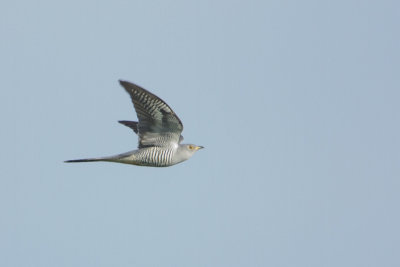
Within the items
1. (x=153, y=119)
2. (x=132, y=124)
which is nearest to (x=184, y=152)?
(x=153, y=119)

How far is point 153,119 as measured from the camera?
13.8 m

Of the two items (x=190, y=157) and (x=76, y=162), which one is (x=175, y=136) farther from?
(x=76, y=162)

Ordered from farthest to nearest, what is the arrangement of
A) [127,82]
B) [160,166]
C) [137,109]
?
[160,166], [137,109], [127,82]

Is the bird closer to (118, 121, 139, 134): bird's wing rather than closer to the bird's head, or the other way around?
the bird's head

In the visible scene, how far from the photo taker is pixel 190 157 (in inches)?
577

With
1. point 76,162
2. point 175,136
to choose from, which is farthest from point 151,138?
point 76,162

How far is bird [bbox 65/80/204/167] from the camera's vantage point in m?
13.4

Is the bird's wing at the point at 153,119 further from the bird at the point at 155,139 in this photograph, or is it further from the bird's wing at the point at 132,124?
the bird's wing at the point at 132,124

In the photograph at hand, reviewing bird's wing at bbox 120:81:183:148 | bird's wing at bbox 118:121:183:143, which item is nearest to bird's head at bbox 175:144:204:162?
bird's wing at bbox 120:81:183:148

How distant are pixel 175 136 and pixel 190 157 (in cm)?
62

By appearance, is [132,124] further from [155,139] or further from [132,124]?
[155,139]

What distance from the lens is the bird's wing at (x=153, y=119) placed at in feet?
43.1

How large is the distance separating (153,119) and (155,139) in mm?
585

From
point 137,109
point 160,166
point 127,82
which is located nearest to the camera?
point 127,82
